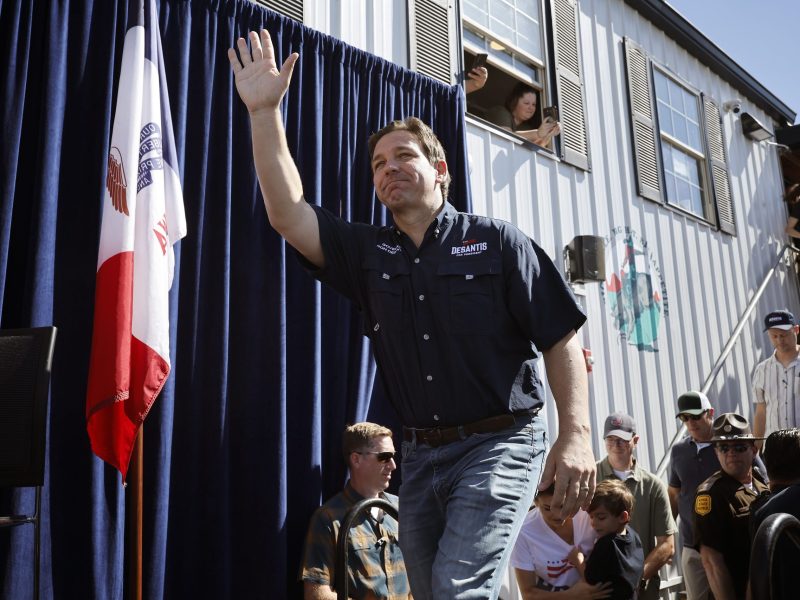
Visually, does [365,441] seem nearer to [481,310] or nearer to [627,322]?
[481,310]

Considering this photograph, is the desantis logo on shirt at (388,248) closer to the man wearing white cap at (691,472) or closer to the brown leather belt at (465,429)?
the brown leather belt at (465,429)

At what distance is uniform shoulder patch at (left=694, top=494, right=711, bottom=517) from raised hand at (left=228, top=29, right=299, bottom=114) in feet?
10.1

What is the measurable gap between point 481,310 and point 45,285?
1.98 meters

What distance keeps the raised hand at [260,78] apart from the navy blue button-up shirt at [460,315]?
1.17 feet

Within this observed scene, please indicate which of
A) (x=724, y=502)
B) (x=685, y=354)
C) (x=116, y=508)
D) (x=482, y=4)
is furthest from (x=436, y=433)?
(x=685, y=354)

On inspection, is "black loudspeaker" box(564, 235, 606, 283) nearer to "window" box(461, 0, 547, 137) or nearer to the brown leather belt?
"window" box(461, 0, 547, 137)

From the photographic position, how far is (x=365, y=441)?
388 centimetres

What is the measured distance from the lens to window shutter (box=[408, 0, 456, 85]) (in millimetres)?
5360

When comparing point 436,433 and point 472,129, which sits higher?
point 472,129

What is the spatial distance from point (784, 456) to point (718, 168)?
6427mm

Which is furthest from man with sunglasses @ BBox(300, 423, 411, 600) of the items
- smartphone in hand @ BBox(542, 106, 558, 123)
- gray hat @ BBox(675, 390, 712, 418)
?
smartphone in hand @ BBox(542, 106, 558, 123)

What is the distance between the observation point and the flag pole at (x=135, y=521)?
3.04m

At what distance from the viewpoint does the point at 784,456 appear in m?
3.44

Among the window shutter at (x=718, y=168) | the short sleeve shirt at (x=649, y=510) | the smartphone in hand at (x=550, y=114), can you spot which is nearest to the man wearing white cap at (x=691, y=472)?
the short sleeve shirt at (x=649, y=510)
